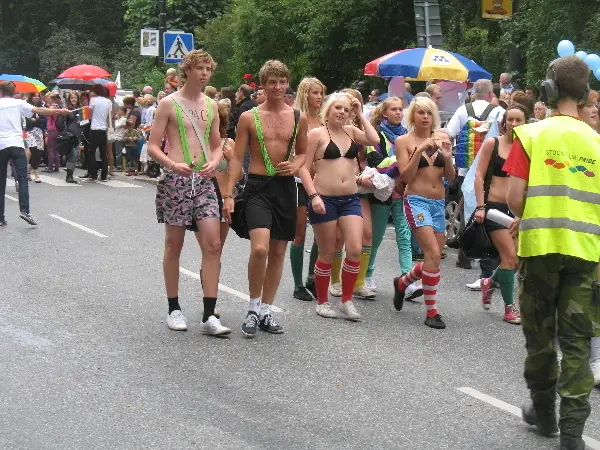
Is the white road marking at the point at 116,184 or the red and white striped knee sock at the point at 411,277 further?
the white road marking at the point at 116,184

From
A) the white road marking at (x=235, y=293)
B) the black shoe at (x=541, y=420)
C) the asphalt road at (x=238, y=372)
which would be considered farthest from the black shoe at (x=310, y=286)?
the black shoe at (x=541, y=420)

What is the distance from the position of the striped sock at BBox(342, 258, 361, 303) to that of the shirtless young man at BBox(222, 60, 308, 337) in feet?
2.58

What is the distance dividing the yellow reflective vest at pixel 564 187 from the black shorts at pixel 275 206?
2950 millimetres

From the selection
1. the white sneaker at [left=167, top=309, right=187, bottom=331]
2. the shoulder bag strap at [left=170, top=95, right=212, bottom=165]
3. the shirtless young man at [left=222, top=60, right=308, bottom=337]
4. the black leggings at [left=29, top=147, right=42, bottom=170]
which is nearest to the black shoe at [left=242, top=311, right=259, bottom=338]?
the shirtless young man at [left=222, top=60, right=308, bottom=337]

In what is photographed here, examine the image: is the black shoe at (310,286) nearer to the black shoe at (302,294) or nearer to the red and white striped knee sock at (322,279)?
the black shoe at (302,294)

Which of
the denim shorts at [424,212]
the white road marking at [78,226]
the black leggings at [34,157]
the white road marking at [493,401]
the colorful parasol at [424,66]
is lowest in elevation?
the black leggings at [34,157]

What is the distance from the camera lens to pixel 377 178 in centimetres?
1009

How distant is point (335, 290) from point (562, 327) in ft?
15.0

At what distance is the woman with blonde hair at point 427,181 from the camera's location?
927 centimetres

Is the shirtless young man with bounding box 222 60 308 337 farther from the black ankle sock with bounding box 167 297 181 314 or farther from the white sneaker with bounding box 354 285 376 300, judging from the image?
the white sneaker with bounding box 354 285 376 300

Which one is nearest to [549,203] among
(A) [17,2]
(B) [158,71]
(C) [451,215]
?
(C) [451,215]

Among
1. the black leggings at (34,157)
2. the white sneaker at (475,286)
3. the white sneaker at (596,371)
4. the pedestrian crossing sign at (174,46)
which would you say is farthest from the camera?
the black leggings at (34,157)

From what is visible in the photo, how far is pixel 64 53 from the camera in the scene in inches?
2404

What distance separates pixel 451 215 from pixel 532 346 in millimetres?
8710
